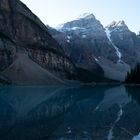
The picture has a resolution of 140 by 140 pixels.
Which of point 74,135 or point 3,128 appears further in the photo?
point 3,128

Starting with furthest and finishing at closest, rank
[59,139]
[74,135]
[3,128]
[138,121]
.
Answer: [138,121], [3,128], [74,135], [59,139]

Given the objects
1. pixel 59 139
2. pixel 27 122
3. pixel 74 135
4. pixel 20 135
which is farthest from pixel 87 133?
pixel 27 122

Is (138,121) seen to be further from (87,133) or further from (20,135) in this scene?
(20,135)

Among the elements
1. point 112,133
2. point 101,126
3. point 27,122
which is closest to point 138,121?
point 101,126

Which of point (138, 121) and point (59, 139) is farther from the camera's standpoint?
point (138, 121)

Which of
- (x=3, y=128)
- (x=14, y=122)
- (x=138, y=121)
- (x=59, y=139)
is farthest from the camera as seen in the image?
(x=138, y=121)

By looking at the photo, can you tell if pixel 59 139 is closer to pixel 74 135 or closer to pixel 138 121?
pixel 74 135

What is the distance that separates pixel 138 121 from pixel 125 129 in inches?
268

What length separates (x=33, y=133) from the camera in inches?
1120

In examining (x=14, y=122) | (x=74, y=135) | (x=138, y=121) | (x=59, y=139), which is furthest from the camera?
(x=138, y=121)

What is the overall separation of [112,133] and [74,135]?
364cm

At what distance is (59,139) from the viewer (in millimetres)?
26016

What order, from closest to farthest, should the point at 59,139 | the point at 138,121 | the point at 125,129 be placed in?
the point at 59,139 → the point at 125,129 → the point at 138,121

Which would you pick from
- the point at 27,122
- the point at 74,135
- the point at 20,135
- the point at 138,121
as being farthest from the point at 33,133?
the point at 138,121
